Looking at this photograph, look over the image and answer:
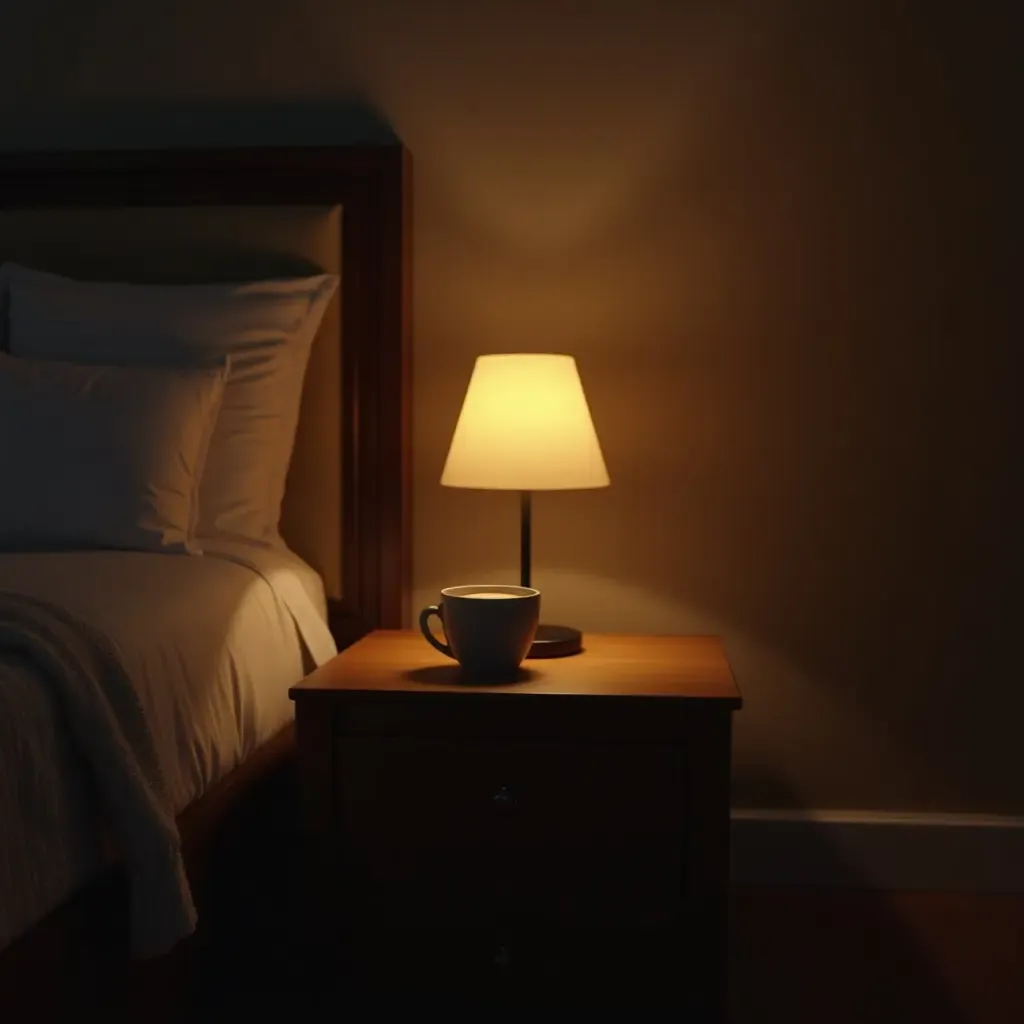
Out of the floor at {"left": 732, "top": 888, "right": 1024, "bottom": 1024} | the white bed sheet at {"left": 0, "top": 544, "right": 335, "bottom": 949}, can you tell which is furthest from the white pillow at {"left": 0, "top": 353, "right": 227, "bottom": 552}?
the floor at {"left": 732, "top": 888, "right": 1024, "bottom": 1024}

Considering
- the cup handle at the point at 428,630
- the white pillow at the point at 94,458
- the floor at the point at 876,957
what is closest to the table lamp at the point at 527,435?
the cup handle at the point at 428,630

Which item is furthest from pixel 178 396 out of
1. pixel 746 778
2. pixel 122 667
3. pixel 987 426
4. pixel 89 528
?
pixel 987 426

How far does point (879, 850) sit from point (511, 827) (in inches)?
38.1

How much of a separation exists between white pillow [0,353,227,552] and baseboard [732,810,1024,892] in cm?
120

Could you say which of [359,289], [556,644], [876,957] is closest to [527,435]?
[556,644]

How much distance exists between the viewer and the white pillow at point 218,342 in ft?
7.03

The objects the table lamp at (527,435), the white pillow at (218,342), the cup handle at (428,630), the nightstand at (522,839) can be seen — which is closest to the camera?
the nightstand at (522,839)

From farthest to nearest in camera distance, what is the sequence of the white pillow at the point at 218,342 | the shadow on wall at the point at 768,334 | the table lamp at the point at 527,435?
1. the shadow on wall at the point at 768,334
2. the white pillow at the point at 218,342
3. the table lamp at the point at 527,435

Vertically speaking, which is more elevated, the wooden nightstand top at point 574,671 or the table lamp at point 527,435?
the table lamp at point 527,435

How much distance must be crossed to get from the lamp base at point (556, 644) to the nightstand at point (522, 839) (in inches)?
9.3

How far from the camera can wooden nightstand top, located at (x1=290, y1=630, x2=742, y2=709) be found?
5.75ft

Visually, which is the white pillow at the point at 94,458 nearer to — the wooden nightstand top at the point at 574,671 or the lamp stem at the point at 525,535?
the wooden nightstand top at the point at 574,671

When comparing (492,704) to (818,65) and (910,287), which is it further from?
(818,65)

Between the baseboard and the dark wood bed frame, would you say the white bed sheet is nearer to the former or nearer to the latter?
the dark wood bed frame
